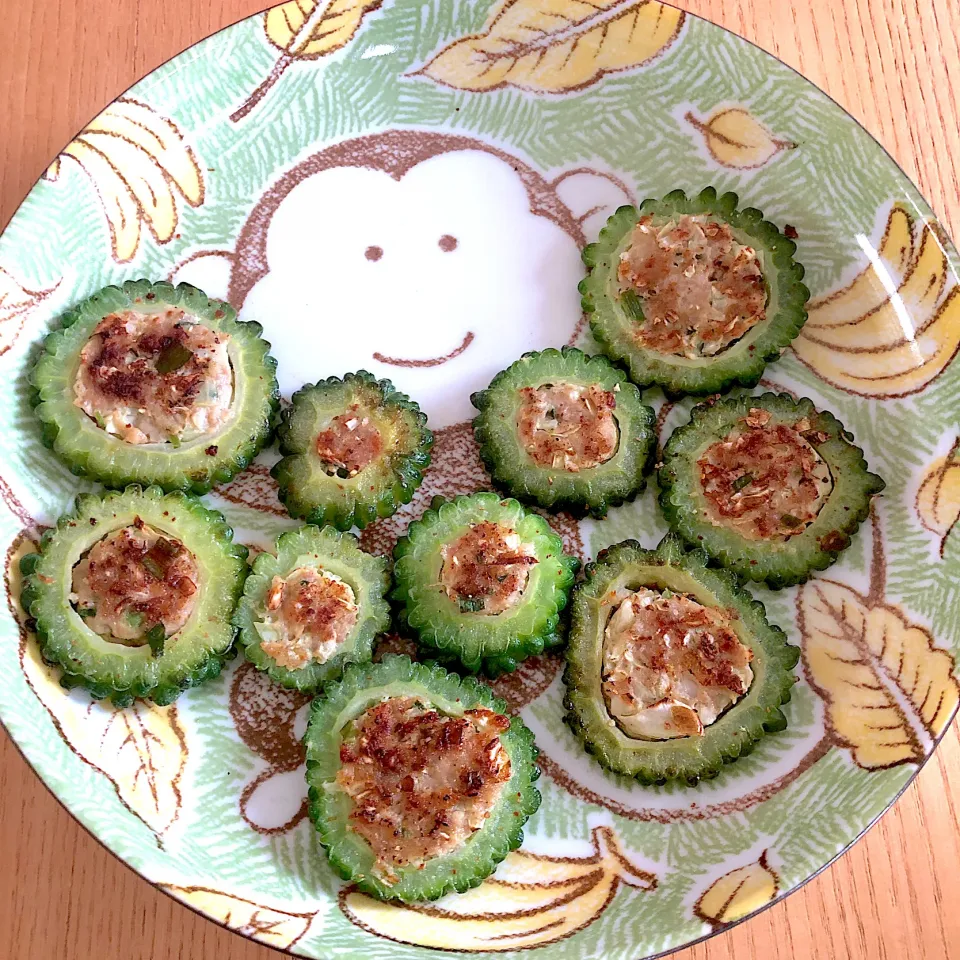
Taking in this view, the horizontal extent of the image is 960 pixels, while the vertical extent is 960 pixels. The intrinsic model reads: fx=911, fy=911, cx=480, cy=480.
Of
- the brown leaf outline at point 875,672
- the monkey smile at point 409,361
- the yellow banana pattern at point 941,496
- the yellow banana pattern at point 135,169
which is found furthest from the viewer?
the monkey smile at point 409,361

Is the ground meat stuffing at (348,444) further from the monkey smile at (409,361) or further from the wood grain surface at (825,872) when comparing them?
the wood grain surface at (825,872)

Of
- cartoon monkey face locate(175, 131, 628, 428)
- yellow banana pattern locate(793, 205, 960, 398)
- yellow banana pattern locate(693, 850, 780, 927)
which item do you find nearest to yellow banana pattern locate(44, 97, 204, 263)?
cartoon monkey face locate(175, 131, 628, 428)

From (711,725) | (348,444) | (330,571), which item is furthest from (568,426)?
(711,725)

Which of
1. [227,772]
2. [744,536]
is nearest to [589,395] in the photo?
[744,536]

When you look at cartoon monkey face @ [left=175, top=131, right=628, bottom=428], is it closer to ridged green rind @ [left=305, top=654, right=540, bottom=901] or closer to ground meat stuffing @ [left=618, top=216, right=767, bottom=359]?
ground meat stuffing @ [left=618, top=216, right=767, bottom=359]

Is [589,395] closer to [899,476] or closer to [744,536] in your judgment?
[744,536]

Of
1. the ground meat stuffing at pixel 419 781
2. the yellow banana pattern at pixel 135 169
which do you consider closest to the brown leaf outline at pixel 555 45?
the yellow banana pattern at pixel 135 169
